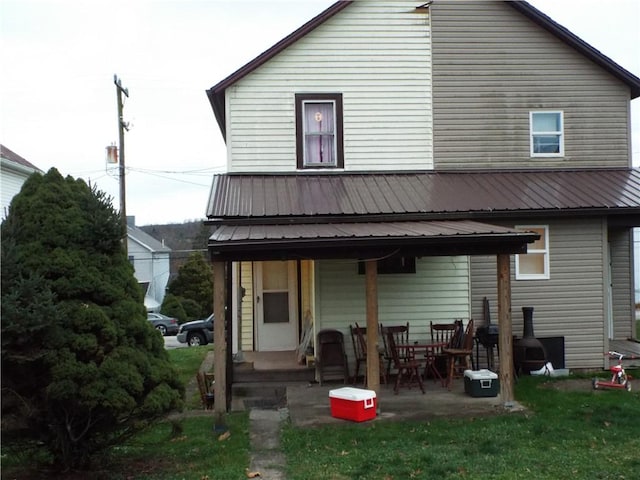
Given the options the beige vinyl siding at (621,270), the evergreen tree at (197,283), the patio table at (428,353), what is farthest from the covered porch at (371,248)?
the evergreen tree at (197,283)

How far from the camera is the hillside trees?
18.6 feet

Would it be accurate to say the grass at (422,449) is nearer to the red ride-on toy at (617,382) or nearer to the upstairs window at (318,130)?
the red ride-on toy at (617,382)

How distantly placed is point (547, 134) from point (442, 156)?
6.97 feet

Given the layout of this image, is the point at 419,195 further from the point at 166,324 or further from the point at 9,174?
the point at 166,324

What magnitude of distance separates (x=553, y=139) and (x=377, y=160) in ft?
11.5

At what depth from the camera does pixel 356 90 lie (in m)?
12.1

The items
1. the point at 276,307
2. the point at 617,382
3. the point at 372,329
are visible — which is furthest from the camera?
the point at 276,307

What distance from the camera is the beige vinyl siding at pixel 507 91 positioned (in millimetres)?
12211

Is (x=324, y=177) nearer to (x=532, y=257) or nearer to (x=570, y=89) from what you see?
(x=532, y=257)

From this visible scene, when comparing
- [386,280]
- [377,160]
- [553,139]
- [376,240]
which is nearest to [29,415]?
[376,240]

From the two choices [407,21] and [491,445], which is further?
[407,21]

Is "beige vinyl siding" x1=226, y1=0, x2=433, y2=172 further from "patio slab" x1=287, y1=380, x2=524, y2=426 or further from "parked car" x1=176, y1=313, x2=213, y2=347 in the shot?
"parked car" x1=176, y1=313, x2=213, y2=347

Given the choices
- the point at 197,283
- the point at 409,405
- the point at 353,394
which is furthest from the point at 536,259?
the point at 197,283

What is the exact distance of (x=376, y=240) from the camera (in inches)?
333
